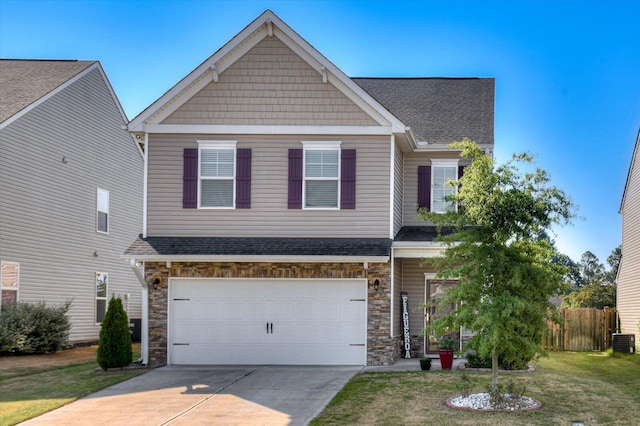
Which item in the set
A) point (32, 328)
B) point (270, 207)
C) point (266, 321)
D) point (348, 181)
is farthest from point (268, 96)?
point (32, 328)

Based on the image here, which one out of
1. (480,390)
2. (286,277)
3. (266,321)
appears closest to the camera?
(480,390)

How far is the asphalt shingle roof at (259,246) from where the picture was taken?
1933 cm

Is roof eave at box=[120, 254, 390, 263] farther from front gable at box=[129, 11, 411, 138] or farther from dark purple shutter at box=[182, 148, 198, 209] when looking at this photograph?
front gable at box=[129, 11, 411, 138]

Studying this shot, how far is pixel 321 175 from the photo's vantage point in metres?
20.3

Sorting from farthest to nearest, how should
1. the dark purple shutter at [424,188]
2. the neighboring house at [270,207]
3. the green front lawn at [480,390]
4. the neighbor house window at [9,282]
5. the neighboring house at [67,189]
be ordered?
the neighboring house at [67,189], the neighbor house window at [9,282], the dark purple shutter at [424,188], the neighboring house at [270,207], the green front lawn at [480,390]

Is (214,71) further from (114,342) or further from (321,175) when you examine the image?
(114,342)

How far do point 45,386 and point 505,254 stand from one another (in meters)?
10.1

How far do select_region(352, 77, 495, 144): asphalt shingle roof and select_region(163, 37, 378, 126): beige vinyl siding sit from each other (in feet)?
8.85

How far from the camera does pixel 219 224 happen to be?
804 inches

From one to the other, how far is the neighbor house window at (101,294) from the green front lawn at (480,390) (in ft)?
46.9

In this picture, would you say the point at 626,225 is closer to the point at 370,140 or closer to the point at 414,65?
Result: the point at 414,65

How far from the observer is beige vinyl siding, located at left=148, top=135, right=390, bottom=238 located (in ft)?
66.0

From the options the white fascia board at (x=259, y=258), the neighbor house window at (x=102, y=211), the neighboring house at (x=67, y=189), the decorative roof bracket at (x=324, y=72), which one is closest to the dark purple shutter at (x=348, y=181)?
the white fascia board at (x=259, y=258)

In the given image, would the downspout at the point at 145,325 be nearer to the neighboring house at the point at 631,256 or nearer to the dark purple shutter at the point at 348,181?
the dark purple shutter at the point at 348,181
